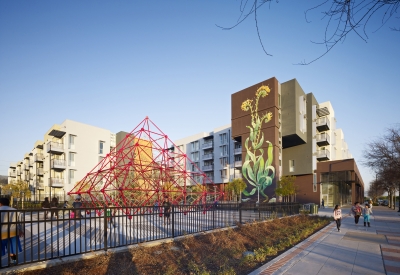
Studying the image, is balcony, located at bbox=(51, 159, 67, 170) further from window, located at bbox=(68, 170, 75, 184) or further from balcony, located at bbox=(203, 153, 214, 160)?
balcony, located at bbox=(203, 153, 214, 160)

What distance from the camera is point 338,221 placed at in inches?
539

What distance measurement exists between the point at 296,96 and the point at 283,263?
34568mm

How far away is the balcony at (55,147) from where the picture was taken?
130ft

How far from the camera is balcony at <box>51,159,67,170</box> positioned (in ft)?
131

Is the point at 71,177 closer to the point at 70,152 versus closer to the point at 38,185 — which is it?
the point at 70,152

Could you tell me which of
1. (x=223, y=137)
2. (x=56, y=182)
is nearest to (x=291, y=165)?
(x=223, y=137)

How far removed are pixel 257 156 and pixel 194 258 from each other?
32.4 metres

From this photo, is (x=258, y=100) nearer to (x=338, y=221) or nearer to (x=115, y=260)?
(x=338, y=221)

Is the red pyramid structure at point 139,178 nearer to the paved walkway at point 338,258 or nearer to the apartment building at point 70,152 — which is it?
the paved walkway at point 338,258

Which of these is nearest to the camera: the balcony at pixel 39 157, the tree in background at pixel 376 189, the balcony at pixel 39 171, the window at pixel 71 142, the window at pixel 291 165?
the window at pixel 71 142

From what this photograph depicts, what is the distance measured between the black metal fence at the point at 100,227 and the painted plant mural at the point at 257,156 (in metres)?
15.7

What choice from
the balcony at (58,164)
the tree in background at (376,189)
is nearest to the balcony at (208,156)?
the balcony at (58,164)

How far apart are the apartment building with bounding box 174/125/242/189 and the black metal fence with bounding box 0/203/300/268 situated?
32453 mm

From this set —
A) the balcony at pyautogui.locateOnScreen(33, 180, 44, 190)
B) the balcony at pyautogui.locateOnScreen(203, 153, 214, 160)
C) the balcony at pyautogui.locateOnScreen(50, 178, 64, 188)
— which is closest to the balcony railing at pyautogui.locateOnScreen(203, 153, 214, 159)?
the balcony at pyautogui.locateOnScreen(203, 153, 214, 160)
